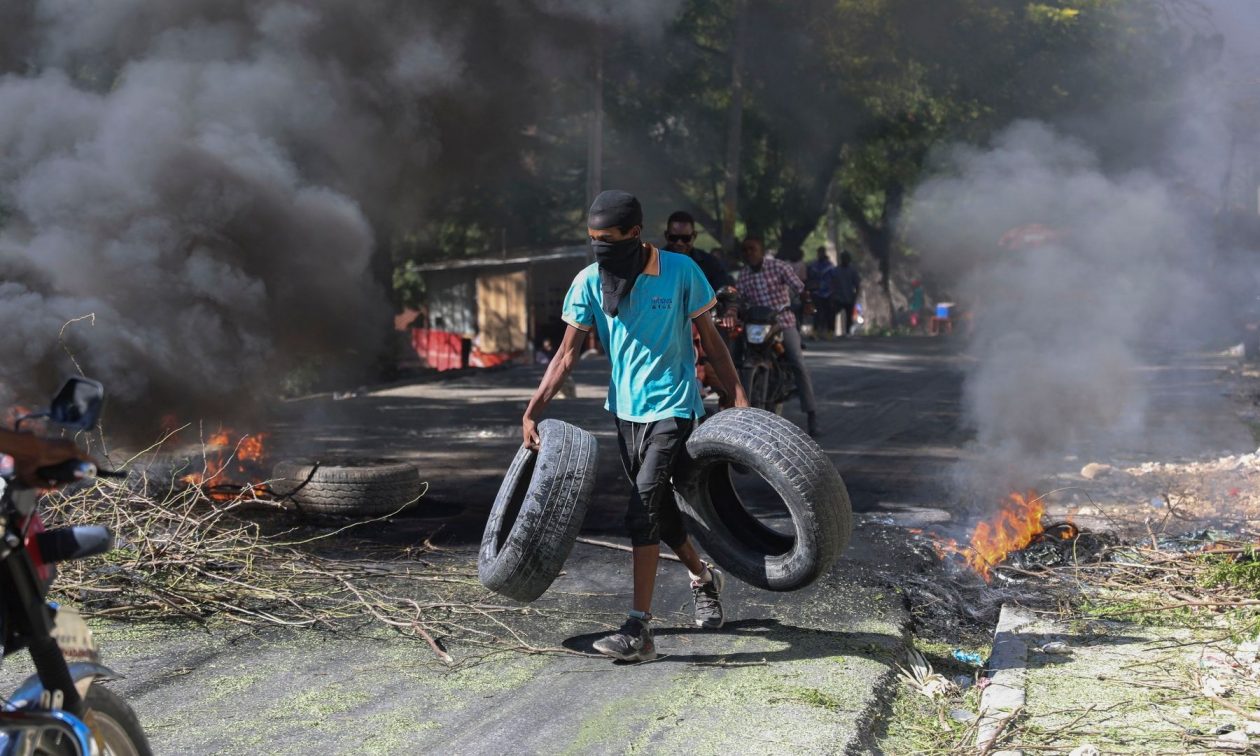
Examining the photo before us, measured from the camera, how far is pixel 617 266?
473 cm

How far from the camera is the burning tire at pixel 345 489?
7.19 meters

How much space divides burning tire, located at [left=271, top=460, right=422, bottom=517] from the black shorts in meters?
2.59

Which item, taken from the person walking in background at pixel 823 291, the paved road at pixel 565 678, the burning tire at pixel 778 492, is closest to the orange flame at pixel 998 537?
the paved road at pixel 565 678

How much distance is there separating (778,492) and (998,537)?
2389 mm

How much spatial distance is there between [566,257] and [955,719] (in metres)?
23.5

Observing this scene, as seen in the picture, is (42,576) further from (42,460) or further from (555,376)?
(555,376)

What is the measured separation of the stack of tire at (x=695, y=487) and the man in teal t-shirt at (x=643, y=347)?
0.46ft

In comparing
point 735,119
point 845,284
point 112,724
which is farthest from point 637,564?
point 845,284

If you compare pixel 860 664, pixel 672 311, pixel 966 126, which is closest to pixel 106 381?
pixel 672 311

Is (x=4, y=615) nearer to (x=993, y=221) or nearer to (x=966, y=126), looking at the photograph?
(x=993, y=221)

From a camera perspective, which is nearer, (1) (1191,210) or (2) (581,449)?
(2) (581,449)

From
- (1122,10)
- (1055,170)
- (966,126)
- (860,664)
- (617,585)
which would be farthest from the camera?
(966,126)

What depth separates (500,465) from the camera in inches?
369

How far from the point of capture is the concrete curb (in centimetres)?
398
